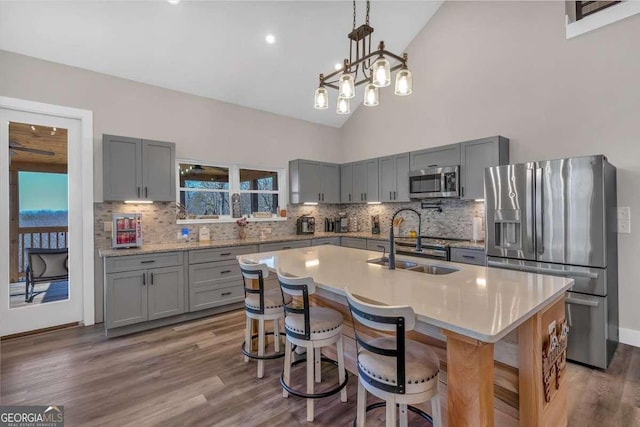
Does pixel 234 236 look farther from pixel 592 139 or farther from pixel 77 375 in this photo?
pixel 592 139

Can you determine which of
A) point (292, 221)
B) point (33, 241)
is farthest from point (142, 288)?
point (292, 221)

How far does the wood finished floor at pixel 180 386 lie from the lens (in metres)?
1.96

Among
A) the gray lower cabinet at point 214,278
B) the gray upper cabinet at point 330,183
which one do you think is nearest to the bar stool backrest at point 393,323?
the gray lower cabinet at point 214,278

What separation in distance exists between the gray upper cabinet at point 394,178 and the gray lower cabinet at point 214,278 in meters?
2.35

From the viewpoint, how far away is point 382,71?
1.97 meters

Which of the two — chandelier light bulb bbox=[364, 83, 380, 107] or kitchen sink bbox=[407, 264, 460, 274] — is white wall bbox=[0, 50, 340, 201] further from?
kitchen sink bbox=[407, 264, 460, 274]

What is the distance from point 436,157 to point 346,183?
1859mm

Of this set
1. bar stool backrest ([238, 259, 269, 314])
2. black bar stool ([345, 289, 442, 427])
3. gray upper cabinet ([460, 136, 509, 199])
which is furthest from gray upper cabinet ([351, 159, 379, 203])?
black bar stool ([345, 289, 442, 427])

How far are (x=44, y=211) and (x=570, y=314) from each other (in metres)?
5.51

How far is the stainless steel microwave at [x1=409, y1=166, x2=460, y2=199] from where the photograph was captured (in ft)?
12.9

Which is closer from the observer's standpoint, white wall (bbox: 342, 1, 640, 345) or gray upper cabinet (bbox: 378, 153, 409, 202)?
white wall (bbox: 342, 1, 640, 345)

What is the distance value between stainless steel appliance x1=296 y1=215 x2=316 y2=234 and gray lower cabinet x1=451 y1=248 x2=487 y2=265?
2427 mm

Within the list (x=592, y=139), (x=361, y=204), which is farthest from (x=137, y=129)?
(x=592, y=139)

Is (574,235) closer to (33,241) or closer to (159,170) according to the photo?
(159,170)
